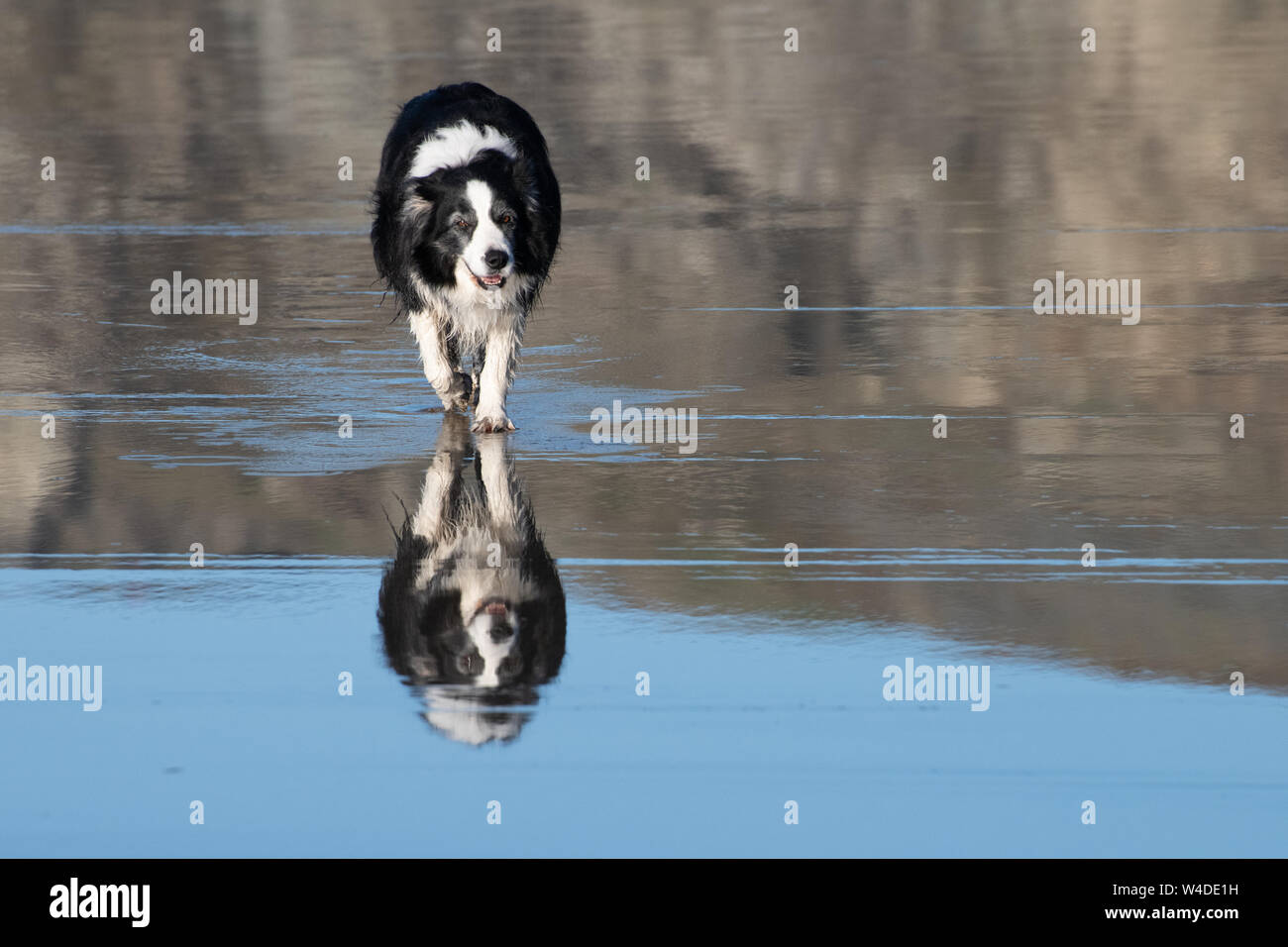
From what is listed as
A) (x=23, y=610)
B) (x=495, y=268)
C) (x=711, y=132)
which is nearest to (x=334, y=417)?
(x=495, y=268)

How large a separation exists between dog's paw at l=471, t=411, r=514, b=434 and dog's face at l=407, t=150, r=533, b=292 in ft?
1.88

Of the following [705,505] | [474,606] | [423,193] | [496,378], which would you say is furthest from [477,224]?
[474,606]

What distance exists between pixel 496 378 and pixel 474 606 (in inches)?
108

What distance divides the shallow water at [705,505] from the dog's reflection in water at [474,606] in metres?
0.05

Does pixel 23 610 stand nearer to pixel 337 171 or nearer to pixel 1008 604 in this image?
pixel 1008 604

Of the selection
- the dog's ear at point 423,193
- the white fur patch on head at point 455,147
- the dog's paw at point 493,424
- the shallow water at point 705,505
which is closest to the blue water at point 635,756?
the shallow water at point 705,505

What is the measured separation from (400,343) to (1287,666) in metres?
5.87

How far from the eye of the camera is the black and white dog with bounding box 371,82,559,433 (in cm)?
845

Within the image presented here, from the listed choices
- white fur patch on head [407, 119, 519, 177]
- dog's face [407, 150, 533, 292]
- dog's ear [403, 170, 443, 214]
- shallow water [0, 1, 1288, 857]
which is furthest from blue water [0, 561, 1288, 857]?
white fur patch on head [407, 119, 519, 177]

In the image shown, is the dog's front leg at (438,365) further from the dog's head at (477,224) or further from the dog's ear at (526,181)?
the dog's ear at (526,181)

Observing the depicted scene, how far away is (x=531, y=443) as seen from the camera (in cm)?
815

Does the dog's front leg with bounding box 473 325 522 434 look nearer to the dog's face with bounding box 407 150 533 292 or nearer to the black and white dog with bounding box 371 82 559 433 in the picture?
the black and white dog with bounding box 371 82 559 433

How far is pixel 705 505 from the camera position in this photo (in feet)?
23.4

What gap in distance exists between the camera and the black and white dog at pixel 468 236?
27.7 feet
